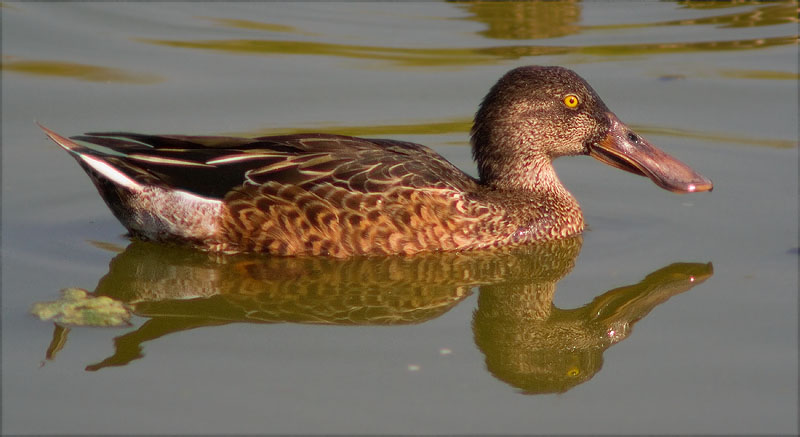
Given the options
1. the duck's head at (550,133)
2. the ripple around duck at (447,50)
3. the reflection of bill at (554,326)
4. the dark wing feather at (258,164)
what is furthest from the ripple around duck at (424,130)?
the reflection of bill at (554,326)

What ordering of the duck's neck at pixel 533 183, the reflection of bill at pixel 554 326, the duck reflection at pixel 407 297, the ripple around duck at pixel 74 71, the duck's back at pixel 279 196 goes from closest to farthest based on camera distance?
1. the reflection of bill at pixel 554 326
2. the duck reflection at pixel 407 297
3. the duck's back at pixel 279 196
4. the duck's neck at pixel 533 183
5. the ripple around duck at pixel 74 71

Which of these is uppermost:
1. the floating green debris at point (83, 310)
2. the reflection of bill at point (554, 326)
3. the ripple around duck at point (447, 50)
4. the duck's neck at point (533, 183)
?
the ripple around duck at point (447, 50)

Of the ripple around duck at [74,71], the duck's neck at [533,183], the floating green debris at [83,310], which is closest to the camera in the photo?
the floating green debris at [83,310]

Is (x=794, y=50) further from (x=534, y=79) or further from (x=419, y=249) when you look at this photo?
(x=419, y=249)

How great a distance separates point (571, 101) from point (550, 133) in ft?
0.91

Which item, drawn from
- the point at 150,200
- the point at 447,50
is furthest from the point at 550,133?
the point at 447,50

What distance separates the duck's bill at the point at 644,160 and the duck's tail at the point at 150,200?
9.43 feet

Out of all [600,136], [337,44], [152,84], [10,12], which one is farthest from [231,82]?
[600,136]

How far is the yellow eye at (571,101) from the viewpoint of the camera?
357 inches

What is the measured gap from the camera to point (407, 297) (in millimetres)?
8031

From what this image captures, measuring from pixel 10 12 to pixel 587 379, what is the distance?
31.6 ft

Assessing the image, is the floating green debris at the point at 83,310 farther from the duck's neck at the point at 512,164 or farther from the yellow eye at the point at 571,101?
the yellow eye at the point at 571,101

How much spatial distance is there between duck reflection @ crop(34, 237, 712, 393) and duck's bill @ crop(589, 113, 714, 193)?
727 millimetres

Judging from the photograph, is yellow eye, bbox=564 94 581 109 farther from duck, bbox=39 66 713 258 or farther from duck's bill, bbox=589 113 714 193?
duck's bill, bbox=589 113 714 193
